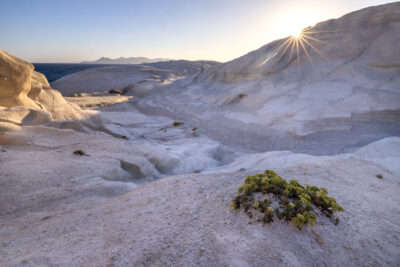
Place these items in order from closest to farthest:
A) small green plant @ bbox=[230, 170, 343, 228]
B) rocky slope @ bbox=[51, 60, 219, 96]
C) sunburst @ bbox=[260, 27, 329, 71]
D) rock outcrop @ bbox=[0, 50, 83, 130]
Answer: small green plant @ bbox=[230, 170, 343, 228], rock outcrop @ bbox=[0, 50, 83, 130], sunburst @ bbox=[260, 27, 329, 71], rocky slope @ bbox=[51, 60, 219, 96]

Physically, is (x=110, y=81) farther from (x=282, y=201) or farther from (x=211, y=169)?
(x=282, y=201)

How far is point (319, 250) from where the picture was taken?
2979 mm

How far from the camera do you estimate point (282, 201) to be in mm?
3635

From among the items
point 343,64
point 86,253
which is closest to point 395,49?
point 343,64

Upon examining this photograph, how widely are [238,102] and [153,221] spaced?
17.8 metres

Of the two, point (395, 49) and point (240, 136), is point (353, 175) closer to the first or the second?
point (240, 136)

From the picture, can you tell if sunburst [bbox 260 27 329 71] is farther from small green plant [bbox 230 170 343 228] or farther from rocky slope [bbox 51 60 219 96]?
small green plant [bbox 230 170 343 228]

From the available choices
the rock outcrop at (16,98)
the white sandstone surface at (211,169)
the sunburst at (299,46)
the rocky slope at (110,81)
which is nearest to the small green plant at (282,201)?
the white sandstone surface at (211,169)

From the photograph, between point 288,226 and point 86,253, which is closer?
point 86,253

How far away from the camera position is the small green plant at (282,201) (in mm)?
3354

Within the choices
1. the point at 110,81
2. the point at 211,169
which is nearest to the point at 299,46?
the point at 211,169

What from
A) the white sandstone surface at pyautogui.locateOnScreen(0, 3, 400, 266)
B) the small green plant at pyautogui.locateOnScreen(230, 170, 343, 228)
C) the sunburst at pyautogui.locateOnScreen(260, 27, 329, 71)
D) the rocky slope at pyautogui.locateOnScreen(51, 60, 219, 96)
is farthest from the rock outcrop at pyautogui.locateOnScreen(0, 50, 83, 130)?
the rocky slope at pyautogui.locateOnScreen(51, 60, 219, 96)

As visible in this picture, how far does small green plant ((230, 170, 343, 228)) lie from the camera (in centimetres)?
335

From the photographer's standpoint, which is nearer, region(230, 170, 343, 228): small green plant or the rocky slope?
region(230, 170, 343, 228): small green plant
